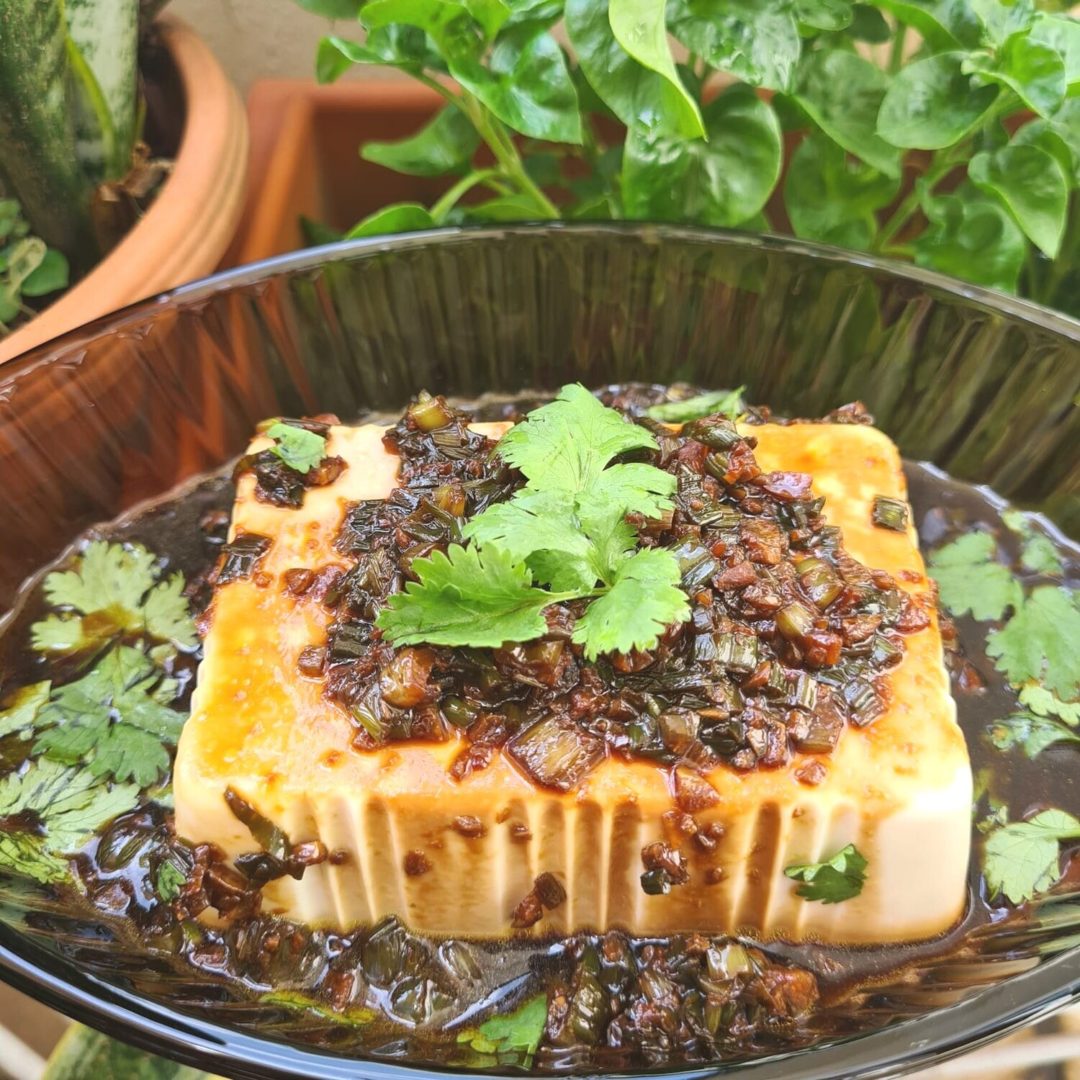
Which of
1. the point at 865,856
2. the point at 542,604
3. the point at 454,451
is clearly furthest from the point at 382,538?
the point at 865,856

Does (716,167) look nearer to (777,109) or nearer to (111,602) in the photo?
(777,109)

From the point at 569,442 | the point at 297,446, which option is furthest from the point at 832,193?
the point at 297,446

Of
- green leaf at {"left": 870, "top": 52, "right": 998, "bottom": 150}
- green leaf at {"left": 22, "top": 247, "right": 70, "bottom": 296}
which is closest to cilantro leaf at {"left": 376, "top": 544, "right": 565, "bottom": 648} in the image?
green leaf at {"left": 870, "top": 52, "right": 998, "bottom": 150}

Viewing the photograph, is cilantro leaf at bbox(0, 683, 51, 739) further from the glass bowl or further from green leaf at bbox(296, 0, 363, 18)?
green leaf at bbox(296, 0, 363, 18)

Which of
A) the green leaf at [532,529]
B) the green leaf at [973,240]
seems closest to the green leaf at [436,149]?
the green leaf at [973,240]

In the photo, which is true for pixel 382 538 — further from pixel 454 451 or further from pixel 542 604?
pixel 542 604

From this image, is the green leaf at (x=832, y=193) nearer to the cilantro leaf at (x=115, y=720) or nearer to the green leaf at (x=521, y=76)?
the green leaf at (x=521, y=76)
